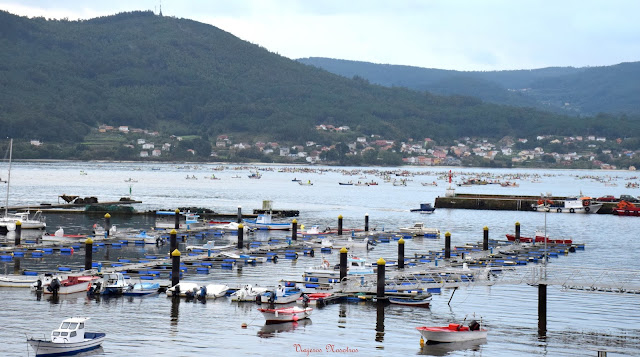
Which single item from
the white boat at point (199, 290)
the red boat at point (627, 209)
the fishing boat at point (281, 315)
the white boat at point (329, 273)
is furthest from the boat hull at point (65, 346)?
the red boat at point (627, 209)

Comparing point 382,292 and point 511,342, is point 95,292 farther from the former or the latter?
point 511,342

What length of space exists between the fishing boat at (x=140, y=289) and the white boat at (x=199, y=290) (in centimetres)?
101

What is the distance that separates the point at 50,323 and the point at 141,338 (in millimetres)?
4741

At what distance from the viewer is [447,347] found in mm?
38000

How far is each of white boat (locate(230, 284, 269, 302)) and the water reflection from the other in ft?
34.5

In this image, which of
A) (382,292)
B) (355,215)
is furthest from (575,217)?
(382,292)

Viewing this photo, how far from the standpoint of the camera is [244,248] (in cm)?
6644

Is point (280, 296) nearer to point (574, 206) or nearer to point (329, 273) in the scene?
point (329, 273)

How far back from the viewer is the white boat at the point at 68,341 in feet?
111

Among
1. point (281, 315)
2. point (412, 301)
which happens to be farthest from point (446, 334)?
point (281, 315)

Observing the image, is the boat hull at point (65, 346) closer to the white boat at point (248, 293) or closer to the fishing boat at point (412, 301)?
the white boat at point (248, 293)

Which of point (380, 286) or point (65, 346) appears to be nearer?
point (65, 346)

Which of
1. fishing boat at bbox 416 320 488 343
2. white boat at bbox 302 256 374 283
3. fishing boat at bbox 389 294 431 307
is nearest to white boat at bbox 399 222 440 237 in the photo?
white boat at bbox 302 256 374 283

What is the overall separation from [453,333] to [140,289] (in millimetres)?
17081
